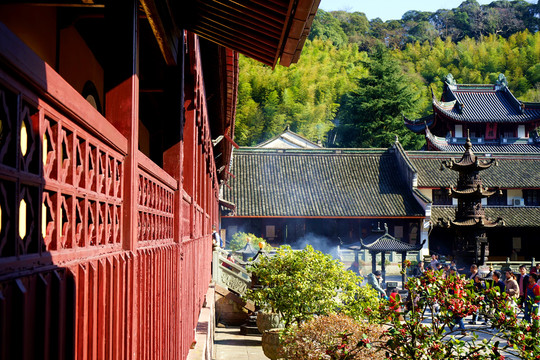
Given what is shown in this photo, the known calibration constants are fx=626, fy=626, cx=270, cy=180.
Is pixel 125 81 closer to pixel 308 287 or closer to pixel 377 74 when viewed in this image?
pixel 308 287

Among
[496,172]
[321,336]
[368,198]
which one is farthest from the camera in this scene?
[496,172]

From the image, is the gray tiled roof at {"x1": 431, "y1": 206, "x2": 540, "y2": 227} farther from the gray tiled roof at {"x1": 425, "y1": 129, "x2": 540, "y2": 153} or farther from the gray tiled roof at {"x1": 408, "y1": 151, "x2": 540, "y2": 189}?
the gray tiled roof at {"x1": 425, "y1": 129, "x2": 540, "y2": 153}

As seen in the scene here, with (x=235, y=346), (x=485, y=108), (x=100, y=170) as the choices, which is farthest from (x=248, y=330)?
(x=485, y=108)

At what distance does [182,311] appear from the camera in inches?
195

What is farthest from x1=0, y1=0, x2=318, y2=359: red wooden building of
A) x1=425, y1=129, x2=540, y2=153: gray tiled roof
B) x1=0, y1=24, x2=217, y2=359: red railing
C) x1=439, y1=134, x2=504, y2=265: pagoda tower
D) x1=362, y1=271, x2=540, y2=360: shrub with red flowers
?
x1=425, y1=129, x2=540, y2=153: gray tiled roof

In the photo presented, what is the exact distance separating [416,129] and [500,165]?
34.4 ft

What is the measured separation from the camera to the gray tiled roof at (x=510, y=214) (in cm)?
3512

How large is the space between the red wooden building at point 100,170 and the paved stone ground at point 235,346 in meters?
5.96

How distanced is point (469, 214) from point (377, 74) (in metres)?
32.7

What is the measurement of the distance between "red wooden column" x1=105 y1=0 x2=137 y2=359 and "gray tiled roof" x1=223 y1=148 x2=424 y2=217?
106ft

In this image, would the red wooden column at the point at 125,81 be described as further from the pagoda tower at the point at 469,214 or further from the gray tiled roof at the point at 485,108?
the gray tiled roof at the point at 485,108

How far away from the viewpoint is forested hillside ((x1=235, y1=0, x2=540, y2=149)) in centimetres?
5619

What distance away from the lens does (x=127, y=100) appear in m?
2.71

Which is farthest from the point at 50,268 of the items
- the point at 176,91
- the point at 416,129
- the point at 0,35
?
the point at 416,129
